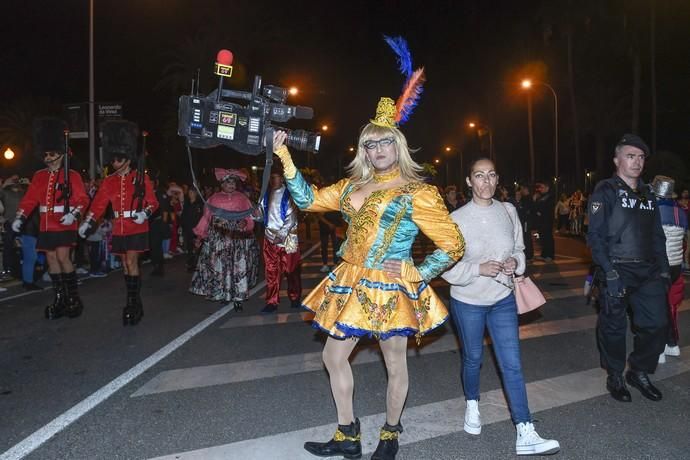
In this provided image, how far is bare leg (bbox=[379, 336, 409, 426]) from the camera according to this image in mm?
3680

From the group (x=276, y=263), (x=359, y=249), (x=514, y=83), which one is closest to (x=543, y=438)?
(x=359, y=249)

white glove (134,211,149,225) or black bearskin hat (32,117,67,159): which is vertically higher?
black bearskin hat (32,117,67,159)

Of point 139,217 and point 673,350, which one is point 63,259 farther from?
point 673,350

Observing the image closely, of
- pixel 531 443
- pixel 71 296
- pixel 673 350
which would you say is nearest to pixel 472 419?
pixel 531 443

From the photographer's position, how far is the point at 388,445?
377 centimetres

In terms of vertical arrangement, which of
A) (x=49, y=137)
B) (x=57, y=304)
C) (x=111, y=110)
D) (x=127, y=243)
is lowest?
(x=57, y=304)

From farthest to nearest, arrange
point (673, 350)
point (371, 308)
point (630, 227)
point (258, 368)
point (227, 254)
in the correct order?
point (227, 254)
point (673, 350)
point (258, 368)
point (630, 227)
point (371, 308)

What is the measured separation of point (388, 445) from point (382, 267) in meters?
1.09

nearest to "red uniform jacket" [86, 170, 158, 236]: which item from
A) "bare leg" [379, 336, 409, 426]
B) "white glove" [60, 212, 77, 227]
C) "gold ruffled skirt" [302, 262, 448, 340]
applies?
"white glove" [60, 212, 77, 227]

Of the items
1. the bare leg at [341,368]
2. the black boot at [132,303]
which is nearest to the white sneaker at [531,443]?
the bare leg at [341,368]

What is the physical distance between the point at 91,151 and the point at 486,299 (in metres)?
19.9

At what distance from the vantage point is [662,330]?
5027mm

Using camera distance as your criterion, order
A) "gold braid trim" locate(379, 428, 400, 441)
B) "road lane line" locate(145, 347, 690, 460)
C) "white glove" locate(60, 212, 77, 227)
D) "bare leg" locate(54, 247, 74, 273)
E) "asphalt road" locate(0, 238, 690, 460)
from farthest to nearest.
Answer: "bare leg" locate(54, 247, 74, 273) → "white glove" locate(60, 212, 77, 227) → "asphalt road" locate(0, 238, 690, 460) → "road lane line" locate(145, 347, 690, 460) → "gold braid trim" locate(379, 428, 400, 441)

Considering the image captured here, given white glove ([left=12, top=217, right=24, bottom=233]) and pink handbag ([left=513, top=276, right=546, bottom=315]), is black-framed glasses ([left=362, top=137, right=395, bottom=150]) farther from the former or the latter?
white glove ([left=12, top=217, right=24, bottom=233])
